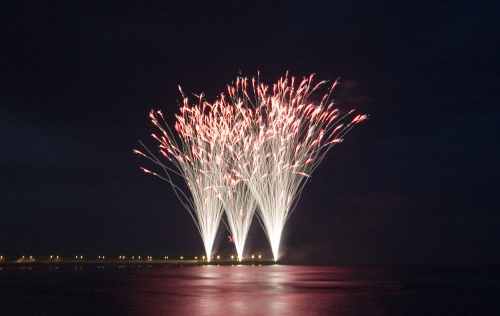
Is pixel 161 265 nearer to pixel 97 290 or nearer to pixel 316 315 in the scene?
pixel 97 290

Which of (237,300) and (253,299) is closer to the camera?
(237,300)

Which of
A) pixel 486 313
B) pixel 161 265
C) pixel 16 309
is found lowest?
pixel 486 313

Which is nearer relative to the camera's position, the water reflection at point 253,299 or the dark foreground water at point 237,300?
the water reflection at point 253,299

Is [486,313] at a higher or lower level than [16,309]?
lower

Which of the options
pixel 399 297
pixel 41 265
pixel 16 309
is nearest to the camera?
pixel 16 309

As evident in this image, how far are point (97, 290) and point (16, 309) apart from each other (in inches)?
326

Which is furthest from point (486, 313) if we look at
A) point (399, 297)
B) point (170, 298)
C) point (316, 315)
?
point (170, 298)

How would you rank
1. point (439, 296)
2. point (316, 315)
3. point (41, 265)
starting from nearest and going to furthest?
point (316, 315), point (439, 296), point (41, 265)

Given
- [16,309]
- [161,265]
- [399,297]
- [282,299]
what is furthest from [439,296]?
[161,265]

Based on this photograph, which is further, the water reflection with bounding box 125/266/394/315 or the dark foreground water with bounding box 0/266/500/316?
the dark foreground water with bounding box 0/266/500/316

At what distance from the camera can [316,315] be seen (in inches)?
790

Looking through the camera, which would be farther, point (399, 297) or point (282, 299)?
point (399, 297)

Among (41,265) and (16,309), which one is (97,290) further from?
(41,265)

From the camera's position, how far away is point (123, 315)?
20.2 m
